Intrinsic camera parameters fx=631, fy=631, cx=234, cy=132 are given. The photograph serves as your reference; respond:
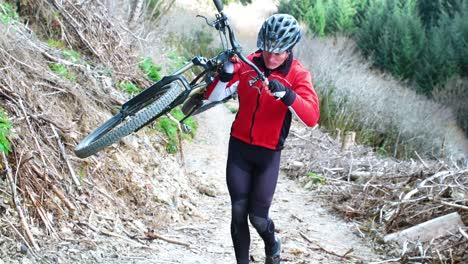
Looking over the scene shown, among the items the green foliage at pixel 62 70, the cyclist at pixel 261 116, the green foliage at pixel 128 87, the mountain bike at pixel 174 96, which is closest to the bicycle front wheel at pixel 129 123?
the mountain bike at pixel 174 96

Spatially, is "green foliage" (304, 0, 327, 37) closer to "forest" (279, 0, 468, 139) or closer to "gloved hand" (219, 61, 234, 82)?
"forest" (279, 0, 468, 139)

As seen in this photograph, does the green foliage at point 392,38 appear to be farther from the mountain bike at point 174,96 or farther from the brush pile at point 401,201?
the mountain bike at point 174,96

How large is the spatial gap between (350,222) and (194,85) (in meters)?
4.08

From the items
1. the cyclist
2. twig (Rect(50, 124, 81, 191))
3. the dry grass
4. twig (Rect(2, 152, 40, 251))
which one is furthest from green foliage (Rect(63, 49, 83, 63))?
the dry grass

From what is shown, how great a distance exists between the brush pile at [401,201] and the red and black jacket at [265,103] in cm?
232

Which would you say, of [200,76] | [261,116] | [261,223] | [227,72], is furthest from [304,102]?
[261,223]

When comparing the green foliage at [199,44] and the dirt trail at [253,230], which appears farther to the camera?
the green foliage at [199,44]

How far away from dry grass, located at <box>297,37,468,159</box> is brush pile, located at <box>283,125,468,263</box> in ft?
26.7

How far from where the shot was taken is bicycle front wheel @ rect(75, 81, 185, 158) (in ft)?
15.3

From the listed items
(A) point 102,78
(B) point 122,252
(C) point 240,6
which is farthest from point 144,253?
(C) point 240,6

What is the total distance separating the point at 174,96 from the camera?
4.77m

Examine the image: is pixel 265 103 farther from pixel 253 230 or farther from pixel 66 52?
pixel 66 52

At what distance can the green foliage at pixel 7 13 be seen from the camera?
23.7ft

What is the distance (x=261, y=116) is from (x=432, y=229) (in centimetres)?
325
